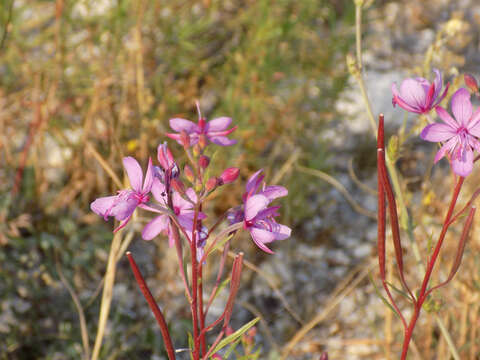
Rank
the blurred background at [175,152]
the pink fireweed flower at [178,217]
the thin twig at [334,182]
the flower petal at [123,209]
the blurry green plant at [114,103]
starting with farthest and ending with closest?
1. the blurry green plant at [114,103]
2. the blurred background at [175,152]
3. the thin twig at [334,182]
4. the pink fireweed flower at [178,217]
5. the flower petal at [123,209]

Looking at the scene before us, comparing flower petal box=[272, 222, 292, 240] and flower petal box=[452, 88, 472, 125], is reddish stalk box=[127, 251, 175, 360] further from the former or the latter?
flower petal box=[452, 88, 472, 125]

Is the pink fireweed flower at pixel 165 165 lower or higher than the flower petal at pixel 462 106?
lower

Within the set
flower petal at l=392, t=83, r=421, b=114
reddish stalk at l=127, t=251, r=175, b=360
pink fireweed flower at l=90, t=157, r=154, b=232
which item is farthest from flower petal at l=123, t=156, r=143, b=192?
flower petal at l=392, t=83, r=421, b=114

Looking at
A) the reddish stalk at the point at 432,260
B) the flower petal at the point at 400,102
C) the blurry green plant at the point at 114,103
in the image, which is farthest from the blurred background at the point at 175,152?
the flower petal at the point at 400,102

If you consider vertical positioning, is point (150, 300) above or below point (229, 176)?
below

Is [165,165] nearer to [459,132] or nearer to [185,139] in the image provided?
[185,139]

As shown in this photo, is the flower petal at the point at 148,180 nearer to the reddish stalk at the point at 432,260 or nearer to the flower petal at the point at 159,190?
the flower petal at the point at 159,190

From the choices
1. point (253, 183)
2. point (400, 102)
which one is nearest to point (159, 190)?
point (253, 183)
